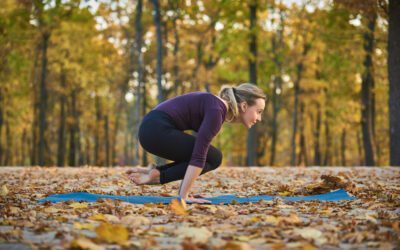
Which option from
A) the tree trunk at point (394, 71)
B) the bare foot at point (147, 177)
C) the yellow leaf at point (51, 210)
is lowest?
the yellow leaf at point (51, 210)

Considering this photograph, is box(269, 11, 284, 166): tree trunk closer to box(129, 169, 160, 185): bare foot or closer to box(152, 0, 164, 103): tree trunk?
box(152, 0, 164, 103): tree trunk

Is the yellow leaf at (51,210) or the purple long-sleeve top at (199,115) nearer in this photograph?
the yellow leaf at (51,210)

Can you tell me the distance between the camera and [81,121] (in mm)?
36938

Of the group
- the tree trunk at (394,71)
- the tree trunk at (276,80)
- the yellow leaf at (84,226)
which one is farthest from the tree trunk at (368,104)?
the yellow leaf at (84,226)

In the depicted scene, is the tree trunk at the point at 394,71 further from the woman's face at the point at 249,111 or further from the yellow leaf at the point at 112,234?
the yellow leaf at the point at 112,234

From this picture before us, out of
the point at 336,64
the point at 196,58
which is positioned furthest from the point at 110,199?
the point at 196,58

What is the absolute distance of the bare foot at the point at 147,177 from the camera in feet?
18.1

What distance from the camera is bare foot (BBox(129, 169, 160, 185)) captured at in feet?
18.1

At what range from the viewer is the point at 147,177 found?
219 inches

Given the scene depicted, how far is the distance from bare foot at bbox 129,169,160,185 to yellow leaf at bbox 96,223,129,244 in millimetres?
2490

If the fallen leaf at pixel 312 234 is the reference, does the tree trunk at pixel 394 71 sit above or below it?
above

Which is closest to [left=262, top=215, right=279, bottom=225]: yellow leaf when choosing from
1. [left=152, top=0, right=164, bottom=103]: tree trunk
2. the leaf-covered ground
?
the leaf-covered ground

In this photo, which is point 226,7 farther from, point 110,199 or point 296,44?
point 110,199

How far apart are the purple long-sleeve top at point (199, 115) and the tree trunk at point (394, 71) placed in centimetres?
973
